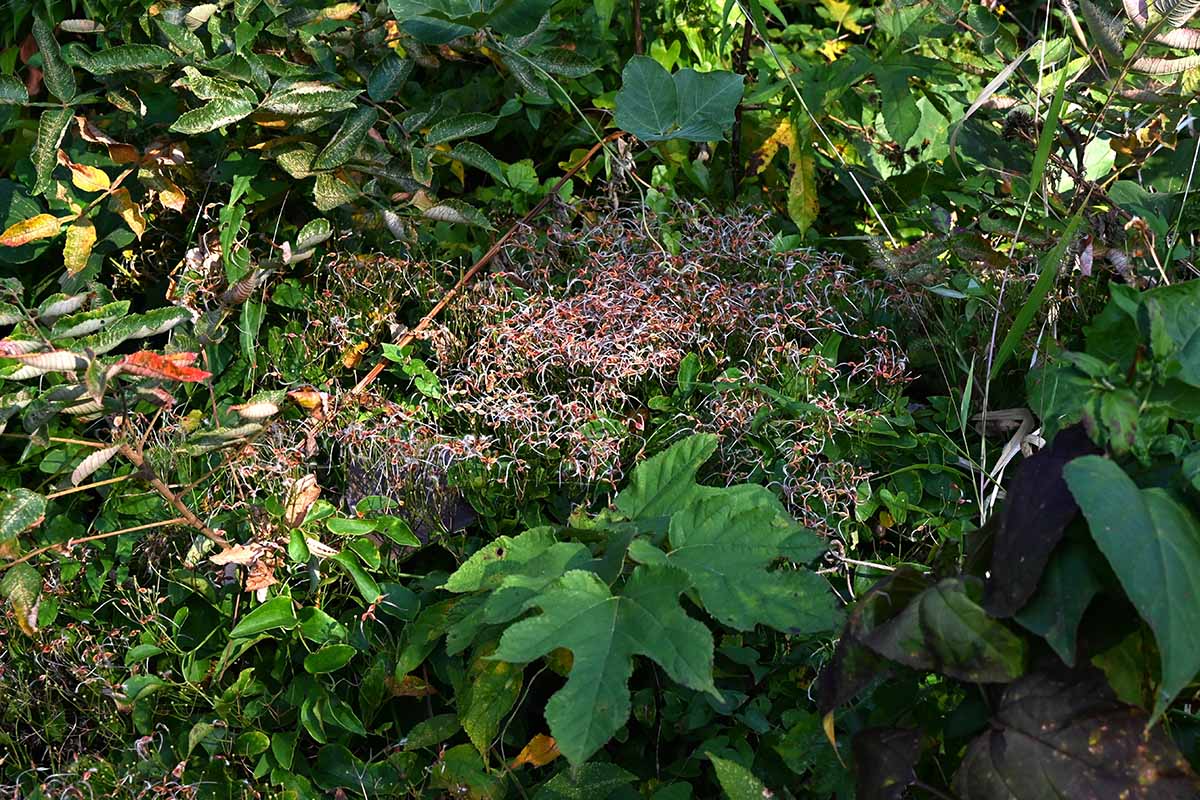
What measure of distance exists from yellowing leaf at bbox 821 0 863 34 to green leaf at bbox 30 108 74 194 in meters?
2.20

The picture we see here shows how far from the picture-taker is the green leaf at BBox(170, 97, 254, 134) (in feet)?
7.97

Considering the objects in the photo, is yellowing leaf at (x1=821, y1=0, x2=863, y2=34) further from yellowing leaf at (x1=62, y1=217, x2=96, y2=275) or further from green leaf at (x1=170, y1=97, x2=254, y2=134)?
yellowing leaf at (x1=62, y1=217, x2=96, y2=275)

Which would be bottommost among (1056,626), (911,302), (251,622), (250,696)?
(250,696)

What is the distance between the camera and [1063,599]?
1303 mm

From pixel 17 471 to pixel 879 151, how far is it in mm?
2243

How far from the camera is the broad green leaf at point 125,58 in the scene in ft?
8.13

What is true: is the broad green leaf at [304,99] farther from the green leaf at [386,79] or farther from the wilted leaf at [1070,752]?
the wilted leaf at [1070,752]

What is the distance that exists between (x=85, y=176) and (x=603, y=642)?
179 cm

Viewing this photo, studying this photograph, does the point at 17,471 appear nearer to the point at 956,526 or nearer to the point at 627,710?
the point at 627,710

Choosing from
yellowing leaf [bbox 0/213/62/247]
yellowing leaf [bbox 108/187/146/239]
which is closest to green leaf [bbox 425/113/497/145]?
yellowing leaf [bbox 108/187/146/239]

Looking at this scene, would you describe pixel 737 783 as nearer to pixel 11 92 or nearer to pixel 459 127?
pixel 459 127

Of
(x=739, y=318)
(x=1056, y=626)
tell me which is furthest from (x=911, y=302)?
(x=1056, y=626)

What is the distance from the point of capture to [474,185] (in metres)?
3.23

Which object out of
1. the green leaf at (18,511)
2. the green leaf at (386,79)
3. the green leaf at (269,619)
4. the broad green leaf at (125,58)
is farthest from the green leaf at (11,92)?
the green leaf at (269,619)
